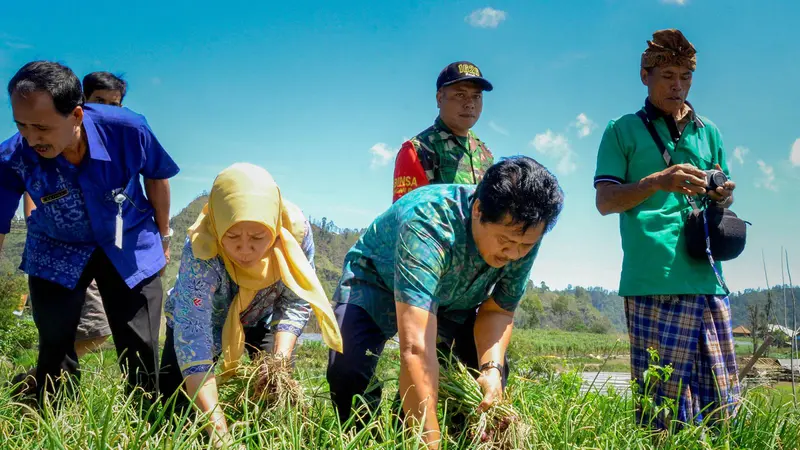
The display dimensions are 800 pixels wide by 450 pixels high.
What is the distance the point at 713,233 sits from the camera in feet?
9.76

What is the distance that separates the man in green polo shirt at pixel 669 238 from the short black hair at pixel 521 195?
95cm

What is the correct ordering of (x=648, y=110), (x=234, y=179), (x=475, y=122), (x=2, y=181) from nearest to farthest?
(x=234, y=179) → (x=2, y=181) → (x=648, y=110) → (x=475, y=122)

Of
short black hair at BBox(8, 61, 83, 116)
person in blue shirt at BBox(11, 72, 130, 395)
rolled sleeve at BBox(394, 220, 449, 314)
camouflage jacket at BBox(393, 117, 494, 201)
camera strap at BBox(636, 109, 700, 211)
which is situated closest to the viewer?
rolled sleeve at BBox(394, 220, 449, 314)

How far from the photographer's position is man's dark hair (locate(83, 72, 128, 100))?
4.13m

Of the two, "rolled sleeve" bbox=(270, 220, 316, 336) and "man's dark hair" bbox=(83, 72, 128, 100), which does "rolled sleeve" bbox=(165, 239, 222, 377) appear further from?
"man's dark hair" bbox=(83, 72, 128, 100)

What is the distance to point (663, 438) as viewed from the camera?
2582mm

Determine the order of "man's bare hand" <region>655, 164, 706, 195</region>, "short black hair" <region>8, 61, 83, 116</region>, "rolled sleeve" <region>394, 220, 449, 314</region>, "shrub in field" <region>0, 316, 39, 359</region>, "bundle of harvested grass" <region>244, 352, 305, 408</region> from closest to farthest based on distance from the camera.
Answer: "rolled sleeve" <region>394, 220, 449, 314</region> < "bundle of harvested grass" <region>244, 352, 305, 408</region> < "short black hair" <region>8, 61, 83, 116</region> < "man's bare hand" <region>655, 164, 706, 195</region> < "shrub in field" <region>0, 316, 39, 359</region>

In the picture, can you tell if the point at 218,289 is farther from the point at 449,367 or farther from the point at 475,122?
the point at 475,122

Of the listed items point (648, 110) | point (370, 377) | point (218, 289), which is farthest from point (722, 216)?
point (218, 289)

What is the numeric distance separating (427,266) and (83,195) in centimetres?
180

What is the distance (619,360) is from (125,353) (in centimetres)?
3704

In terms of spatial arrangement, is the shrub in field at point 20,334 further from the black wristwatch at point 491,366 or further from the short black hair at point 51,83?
the black wristwatch at point 491,366

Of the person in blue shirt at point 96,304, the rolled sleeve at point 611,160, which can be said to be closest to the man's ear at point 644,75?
the rolled sleeve at point 611,160

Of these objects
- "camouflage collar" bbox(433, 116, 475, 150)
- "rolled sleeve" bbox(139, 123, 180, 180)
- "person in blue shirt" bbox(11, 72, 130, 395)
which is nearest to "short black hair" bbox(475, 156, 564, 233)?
"camouflage collar" bbox(433, 116, 475, 150)
